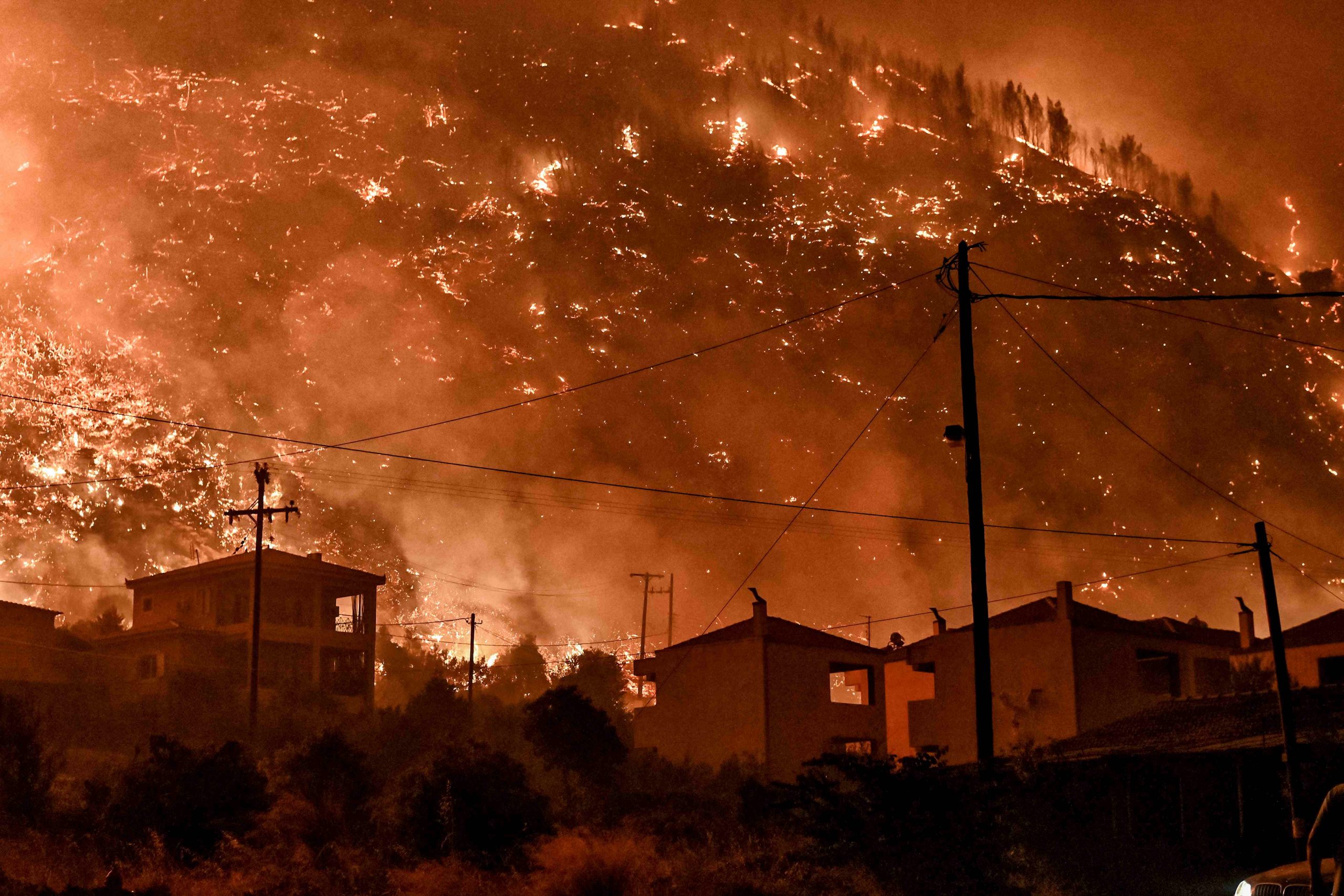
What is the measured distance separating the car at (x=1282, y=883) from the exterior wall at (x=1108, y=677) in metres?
35.2

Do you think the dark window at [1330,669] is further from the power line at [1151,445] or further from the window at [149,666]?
the power line at [1151,445]

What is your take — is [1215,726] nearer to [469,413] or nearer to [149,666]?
[149,666]

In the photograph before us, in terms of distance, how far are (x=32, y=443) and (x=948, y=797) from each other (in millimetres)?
137382

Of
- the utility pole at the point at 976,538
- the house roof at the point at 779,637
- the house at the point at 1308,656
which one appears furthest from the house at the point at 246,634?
the utility pole at the point at 976,538

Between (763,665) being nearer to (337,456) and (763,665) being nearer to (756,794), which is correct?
(756,794)

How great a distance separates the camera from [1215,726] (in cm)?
3325

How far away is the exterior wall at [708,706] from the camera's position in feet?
158

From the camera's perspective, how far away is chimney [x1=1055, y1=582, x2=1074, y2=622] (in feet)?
153

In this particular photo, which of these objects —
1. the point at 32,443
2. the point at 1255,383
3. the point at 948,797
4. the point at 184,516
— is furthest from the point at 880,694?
the point at 1255,383

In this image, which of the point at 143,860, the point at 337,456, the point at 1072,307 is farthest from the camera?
the point at 1072,307

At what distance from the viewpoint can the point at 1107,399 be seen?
577 ft

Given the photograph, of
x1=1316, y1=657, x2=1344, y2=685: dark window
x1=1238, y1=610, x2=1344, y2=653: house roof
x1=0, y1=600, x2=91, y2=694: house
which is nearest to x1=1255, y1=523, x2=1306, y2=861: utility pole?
x1=1316, y1=657, x2=1344, y2=685: dark window

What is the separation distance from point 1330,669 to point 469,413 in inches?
5256

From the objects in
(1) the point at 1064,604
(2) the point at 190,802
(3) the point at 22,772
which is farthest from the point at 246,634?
(1) the point at 1064,604
